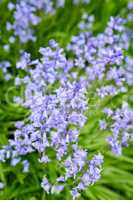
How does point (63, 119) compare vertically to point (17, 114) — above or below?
below

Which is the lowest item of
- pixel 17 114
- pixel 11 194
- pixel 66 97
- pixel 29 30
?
pixel 11 194

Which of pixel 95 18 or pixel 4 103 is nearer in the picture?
pixel 4 103

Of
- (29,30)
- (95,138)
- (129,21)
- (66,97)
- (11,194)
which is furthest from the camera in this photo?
(129,21)

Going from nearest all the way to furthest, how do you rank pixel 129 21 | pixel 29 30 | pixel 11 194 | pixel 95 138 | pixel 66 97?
pixel 66 97, pixel 11 194, pixel 95 138, pixel 29 30, pixel 129 21

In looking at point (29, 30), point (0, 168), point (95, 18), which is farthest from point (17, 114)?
point (95, 18)

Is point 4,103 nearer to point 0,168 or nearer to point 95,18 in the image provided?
point 0,168

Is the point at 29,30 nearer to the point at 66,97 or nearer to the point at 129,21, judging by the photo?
the point at 129,21
